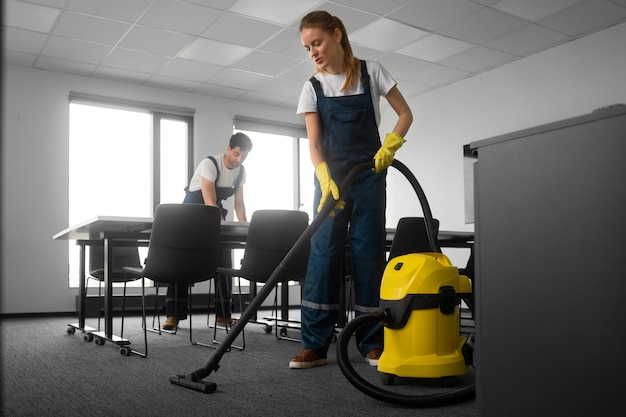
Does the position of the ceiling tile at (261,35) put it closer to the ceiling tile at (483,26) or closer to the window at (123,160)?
the ceiling tile at (483,26)

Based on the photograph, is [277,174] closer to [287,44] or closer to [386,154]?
[287,44]

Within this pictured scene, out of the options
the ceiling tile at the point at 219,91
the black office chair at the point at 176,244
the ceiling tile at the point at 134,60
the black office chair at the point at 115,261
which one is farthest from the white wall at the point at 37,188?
the black office chair at the point at 176,244

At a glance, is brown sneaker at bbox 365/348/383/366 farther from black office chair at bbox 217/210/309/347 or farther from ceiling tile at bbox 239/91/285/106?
ceiling tile at bbox 239/91/285/106

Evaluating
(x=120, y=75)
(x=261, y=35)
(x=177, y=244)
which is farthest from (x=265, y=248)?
(x=120, y=75)

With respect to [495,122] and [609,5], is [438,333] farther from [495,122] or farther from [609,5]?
[495,122]

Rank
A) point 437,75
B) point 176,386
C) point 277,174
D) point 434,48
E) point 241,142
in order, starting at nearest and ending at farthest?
point 176,386, point 241,142, point 434,48, point 437,75, point 277,174

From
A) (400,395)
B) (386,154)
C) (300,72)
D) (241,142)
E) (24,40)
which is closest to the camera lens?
(400,395)

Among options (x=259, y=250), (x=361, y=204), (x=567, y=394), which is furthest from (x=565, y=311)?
(x=259, y=250)

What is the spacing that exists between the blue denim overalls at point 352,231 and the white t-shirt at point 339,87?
0.11ft

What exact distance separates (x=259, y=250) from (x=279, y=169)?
13.1ft

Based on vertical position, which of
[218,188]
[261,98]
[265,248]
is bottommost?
[265,248]

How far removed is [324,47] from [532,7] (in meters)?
2.72

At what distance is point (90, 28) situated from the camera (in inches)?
172

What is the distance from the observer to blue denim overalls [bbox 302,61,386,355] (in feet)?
6.69
